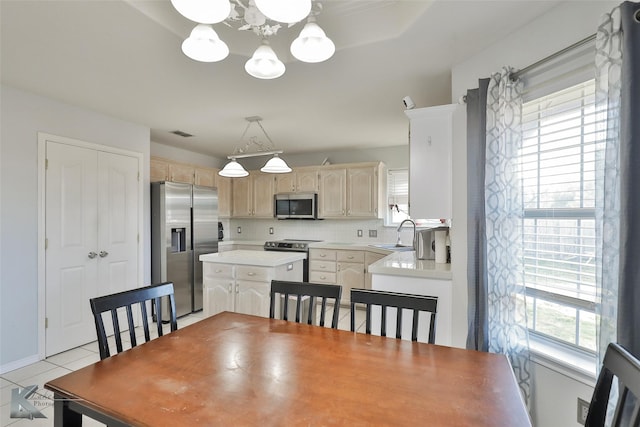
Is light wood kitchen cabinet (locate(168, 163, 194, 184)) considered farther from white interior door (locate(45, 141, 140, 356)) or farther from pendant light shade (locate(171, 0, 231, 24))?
pendant light shade (locate(171, 0, 231, 24))

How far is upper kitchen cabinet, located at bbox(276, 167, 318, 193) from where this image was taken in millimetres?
5102

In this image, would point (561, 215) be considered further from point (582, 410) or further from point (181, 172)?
point (181, 172)

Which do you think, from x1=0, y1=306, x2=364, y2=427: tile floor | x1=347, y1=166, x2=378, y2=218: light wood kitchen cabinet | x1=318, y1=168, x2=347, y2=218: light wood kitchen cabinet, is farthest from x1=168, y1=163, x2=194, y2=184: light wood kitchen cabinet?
x1=347, y1=166, x2=378, y2=218: light wood kitchen cabinet

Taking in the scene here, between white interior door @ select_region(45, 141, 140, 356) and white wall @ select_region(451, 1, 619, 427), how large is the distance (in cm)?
348

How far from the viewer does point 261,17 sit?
149 centimetres

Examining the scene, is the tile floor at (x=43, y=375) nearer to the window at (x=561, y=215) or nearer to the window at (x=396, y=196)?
the window at (x=561, y=215)

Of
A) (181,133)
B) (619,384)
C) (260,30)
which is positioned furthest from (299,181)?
(619,384)

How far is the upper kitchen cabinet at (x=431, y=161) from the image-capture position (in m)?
2.33

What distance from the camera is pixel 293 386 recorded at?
1070 mm

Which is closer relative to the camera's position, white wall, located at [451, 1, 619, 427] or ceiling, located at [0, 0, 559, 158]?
white wall, located at [451, 1, 619, 427]

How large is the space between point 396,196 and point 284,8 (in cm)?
408

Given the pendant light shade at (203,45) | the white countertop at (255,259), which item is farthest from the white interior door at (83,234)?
the pendant light shade at (203,45)

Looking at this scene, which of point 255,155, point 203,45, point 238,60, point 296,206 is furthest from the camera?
point 296,206

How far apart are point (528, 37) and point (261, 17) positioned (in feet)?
4.82
